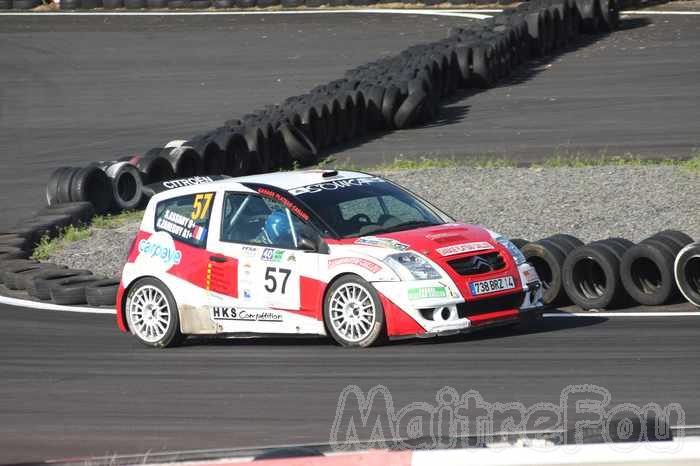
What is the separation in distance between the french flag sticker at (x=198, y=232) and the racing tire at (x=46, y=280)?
3.02 meters

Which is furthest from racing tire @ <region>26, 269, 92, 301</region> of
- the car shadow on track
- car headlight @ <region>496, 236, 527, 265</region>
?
car headlight @ <region>496, 236, 527, 265</region>

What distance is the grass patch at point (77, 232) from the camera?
17.1 m

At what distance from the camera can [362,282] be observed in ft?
35.3

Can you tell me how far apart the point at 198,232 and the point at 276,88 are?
17.8 meters

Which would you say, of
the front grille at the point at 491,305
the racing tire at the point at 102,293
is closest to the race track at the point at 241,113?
the front grille at the point at 491,305

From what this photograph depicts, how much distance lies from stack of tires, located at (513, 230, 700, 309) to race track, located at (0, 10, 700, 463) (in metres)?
0.43

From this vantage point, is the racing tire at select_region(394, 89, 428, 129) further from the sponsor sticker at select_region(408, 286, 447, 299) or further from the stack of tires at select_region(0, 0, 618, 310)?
the sponsor sticker at select_region(408, 286, 447, 299)

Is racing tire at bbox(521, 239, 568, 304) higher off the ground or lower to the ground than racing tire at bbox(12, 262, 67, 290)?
higher

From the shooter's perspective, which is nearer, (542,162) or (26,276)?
(26,276)

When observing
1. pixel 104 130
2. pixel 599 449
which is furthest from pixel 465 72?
pixel 599 449

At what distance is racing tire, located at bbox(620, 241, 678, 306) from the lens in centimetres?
1167

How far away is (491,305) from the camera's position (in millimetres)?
10797

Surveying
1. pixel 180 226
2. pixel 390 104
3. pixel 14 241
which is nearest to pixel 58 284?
pixel 180 226

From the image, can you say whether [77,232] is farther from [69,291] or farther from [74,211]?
[69,291]
